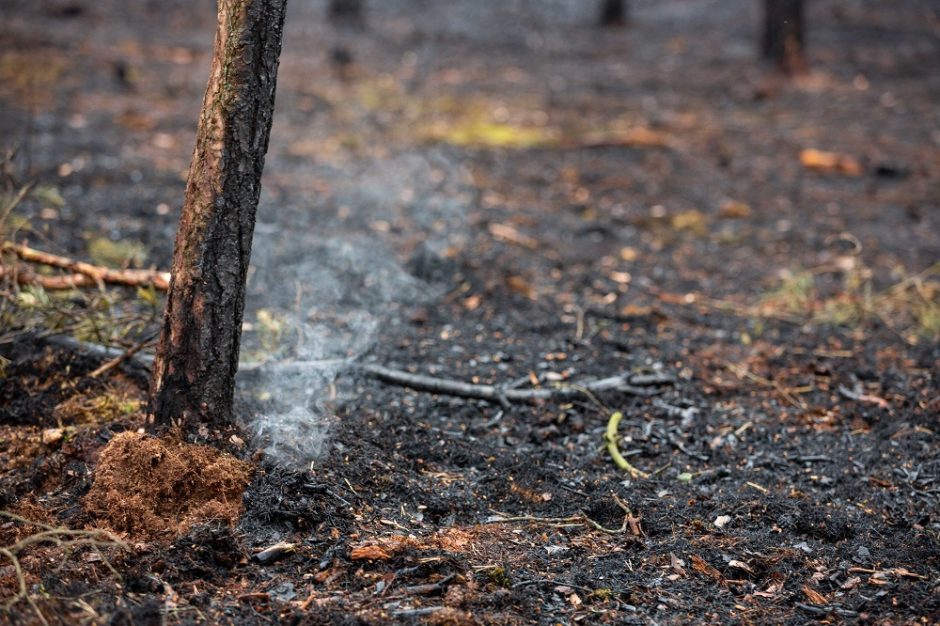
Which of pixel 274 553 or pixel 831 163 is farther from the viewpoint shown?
pixel 831 163

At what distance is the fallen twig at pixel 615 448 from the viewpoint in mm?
3150

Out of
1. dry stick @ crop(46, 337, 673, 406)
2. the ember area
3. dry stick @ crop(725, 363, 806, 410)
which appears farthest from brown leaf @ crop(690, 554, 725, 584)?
dry stick @ crop(725, 363, 806, 410)

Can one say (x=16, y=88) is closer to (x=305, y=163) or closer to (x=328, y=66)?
(x=305, y=163)

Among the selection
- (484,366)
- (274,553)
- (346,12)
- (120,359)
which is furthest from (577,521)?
(346,12)

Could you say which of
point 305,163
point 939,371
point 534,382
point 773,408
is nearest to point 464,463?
point 534,382

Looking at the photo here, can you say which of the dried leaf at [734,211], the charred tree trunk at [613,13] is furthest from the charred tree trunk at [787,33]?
the dried leaf at [734,211]

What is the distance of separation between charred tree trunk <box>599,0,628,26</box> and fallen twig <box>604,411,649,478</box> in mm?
10218

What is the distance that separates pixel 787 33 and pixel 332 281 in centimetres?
719

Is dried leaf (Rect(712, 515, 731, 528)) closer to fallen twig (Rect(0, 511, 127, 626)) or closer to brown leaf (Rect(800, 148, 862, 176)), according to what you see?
fallen twig (Rect(0, 511, 127, 626))

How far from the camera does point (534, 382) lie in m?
3.71

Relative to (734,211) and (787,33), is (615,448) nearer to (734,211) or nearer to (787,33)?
(734,211)

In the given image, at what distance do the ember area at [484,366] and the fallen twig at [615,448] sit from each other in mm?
27

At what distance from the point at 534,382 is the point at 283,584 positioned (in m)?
1.64

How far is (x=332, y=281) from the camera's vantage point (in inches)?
177
